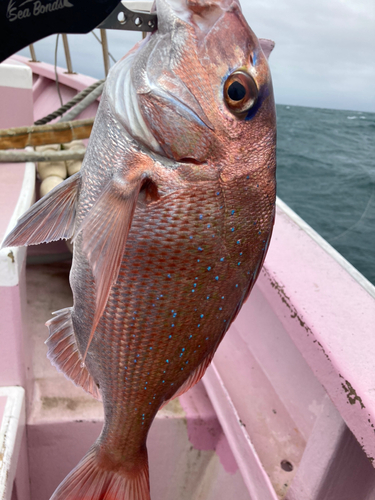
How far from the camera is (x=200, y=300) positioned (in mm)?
912

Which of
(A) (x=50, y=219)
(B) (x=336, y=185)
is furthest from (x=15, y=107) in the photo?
(B) (x=336, y=185)

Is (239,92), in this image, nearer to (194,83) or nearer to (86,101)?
(194,83)

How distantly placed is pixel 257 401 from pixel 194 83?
4.57 feet

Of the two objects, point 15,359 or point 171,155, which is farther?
point 15,359

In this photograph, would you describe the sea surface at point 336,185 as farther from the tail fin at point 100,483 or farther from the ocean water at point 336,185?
the tail fin at point 100,483

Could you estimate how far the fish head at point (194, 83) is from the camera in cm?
85

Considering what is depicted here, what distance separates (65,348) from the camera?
43.7 inches

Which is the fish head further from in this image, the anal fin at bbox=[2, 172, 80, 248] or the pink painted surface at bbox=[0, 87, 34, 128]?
the pink painted surface at bbox=[0, 87, 34, 128]

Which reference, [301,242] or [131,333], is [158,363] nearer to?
[131,333]

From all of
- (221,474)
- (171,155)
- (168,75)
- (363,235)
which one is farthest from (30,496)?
(363,235)

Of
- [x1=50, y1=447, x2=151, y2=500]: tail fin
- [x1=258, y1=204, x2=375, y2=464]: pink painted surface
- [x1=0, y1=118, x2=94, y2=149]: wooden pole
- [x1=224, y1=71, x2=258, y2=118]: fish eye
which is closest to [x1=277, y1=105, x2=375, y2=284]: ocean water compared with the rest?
[x1=0, y1=118, x2=94, y2=149]: wooden pole

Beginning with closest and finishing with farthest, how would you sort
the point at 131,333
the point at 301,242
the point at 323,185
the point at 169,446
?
the point at 131,333
the point at 301,242
the point at 169,446
the point at 323,185

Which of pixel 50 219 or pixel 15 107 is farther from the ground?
pixel 50 219

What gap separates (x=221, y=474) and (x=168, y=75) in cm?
173
